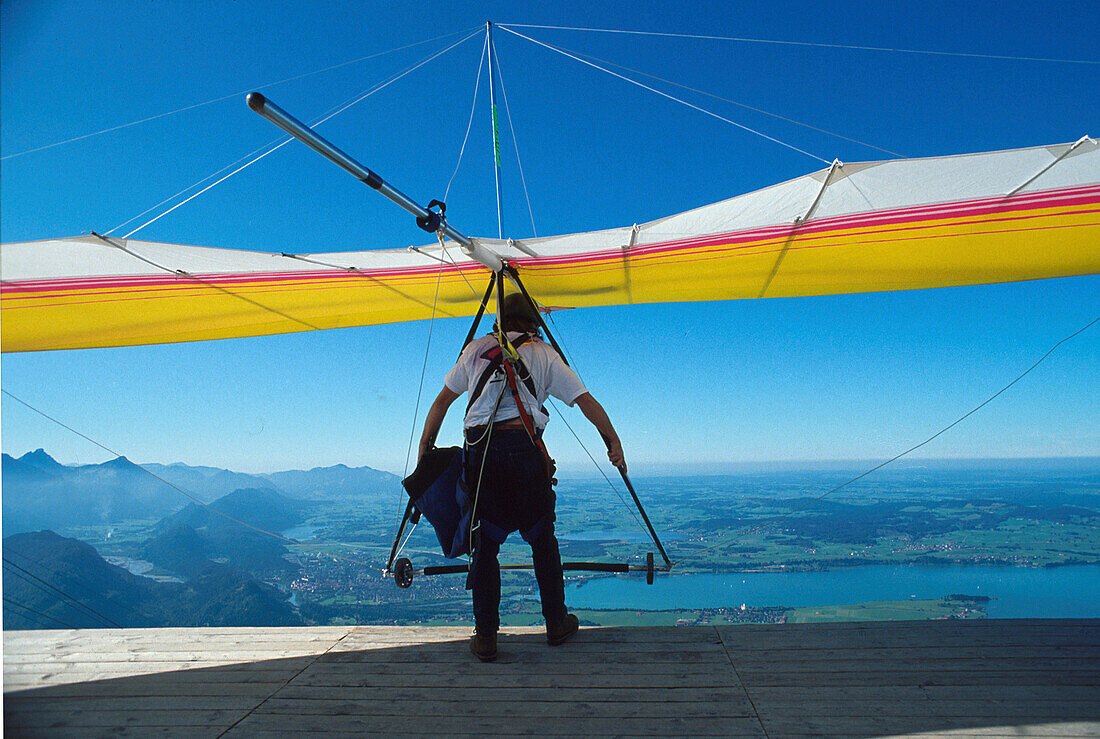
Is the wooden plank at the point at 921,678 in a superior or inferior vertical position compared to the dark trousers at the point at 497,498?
inferior

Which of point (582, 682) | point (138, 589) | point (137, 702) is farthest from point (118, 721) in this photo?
point (138, 589)

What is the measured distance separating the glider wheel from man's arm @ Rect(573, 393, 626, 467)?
1002mm

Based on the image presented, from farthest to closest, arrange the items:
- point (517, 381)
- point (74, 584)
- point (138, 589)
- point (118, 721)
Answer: point (138, 589), point (74, 584), point (517, 381), point (118, 721)

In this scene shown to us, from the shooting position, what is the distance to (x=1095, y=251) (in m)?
2.69

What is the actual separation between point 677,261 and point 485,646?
6.84 feet

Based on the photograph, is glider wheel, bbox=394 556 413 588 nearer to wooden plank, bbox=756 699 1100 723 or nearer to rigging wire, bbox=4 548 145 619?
wooden plank, bbox=756 699 1100 723

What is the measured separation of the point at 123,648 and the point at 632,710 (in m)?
2.22

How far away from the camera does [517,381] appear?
6.56 feet

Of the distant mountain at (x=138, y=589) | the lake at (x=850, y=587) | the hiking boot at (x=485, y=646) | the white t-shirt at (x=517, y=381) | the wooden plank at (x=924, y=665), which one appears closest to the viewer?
the wooden plank at (x=924, y=665)

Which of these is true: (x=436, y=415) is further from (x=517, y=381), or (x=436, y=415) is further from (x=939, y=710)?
(x=939, y=710)

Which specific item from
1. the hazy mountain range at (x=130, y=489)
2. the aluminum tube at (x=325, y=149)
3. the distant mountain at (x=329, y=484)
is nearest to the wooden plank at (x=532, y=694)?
the aluminum tube at (x=325, y=149)

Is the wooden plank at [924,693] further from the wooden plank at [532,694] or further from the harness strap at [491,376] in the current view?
the harness strap at [491,376]

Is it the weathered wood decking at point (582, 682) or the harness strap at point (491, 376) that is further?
the harness strap at point (491, 376)

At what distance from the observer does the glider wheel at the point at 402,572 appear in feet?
7.05
